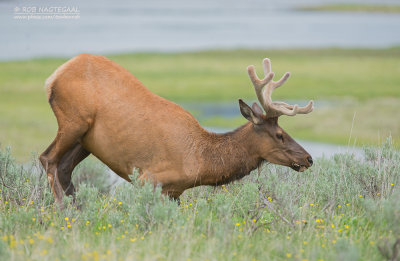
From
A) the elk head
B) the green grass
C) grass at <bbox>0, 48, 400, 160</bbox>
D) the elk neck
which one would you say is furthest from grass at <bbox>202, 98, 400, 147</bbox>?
the green grass

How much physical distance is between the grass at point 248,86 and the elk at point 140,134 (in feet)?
18.6

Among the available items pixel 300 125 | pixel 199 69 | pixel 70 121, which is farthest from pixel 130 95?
pixel 199 69

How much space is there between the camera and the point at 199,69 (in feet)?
115

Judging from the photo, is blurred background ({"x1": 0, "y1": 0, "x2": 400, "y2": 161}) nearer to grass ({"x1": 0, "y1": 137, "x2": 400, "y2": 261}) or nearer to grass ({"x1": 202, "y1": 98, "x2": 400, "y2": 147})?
grass ({"x1": 202, "y1": 98, "x2": 400, "y2": 147})

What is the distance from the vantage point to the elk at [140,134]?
676cm

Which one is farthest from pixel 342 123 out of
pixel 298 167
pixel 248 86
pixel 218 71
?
pixel 298 167

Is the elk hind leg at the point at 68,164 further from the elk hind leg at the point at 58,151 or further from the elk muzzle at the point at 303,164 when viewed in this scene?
the elk muzzle at the point at 303,164

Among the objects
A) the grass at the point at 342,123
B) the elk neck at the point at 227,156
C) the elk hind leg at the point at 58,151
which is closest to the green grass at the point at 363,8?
the grass at the point at 342,123

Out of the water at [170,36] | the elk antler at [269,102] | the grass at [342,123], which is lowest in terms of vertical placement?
the grass at [342,123]

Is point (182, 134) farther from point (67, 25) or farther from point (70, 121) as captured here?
point (67, 25)

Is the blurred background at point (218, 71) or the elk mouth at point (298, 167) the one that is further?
the blurred background at point (218, 71)

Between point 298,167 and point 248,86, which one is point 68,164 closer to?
point 298,167

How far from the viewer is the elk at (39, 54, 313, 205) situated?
266 inches

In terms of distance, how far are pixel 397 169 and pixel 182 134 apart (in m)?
2.57
